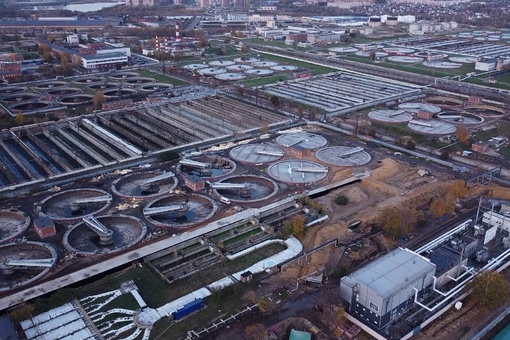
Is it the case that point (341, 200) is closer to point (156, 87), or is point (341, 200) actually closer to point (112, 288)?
point (112, 288)

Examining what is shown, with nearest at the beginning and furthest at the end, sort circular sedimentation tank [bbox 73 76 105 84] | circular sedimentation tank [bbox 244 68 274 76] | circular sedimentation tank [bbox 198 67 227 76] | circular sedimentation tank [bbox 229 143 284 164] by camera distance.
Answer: circular sedimentation tank [bbox 229 143 284 164], circular sedimentation tank [bbox 73 76 105 84], circular sedimentation tank [bbox 244 68 274 76], circular sedimentation tank [bbox 198 67 227 76]

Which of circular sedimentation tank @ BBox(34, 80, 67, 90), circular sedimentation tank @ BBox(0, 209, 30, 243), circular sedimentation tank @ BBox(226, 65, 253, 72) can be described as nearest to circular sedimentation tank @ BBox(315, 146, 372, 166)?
circular sedimentation tank @ BBox(0, 209, 30, 243)

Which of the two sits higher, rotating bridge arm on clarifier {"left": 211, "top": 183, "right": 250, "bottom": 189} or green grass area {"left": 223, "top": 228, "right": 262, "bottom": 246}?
rotating bridge arm on clarifier {"left": 211, "top": 183, "right": 250, "bottom": 189}

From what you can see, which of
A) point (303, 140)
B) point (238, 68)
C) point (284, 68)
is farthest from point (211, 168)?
point (284, 68)

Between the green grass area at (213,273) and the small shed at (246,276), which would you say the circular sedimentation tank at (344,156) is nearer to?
the green grass area at (213,273)

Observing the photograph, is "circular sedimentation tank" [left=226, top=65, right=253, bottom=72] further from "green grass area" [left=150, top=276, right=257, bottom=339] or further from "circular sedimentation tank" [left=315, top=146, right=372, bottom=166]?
"green grass area" [left=150, top=276, right=257, bottom=339]
